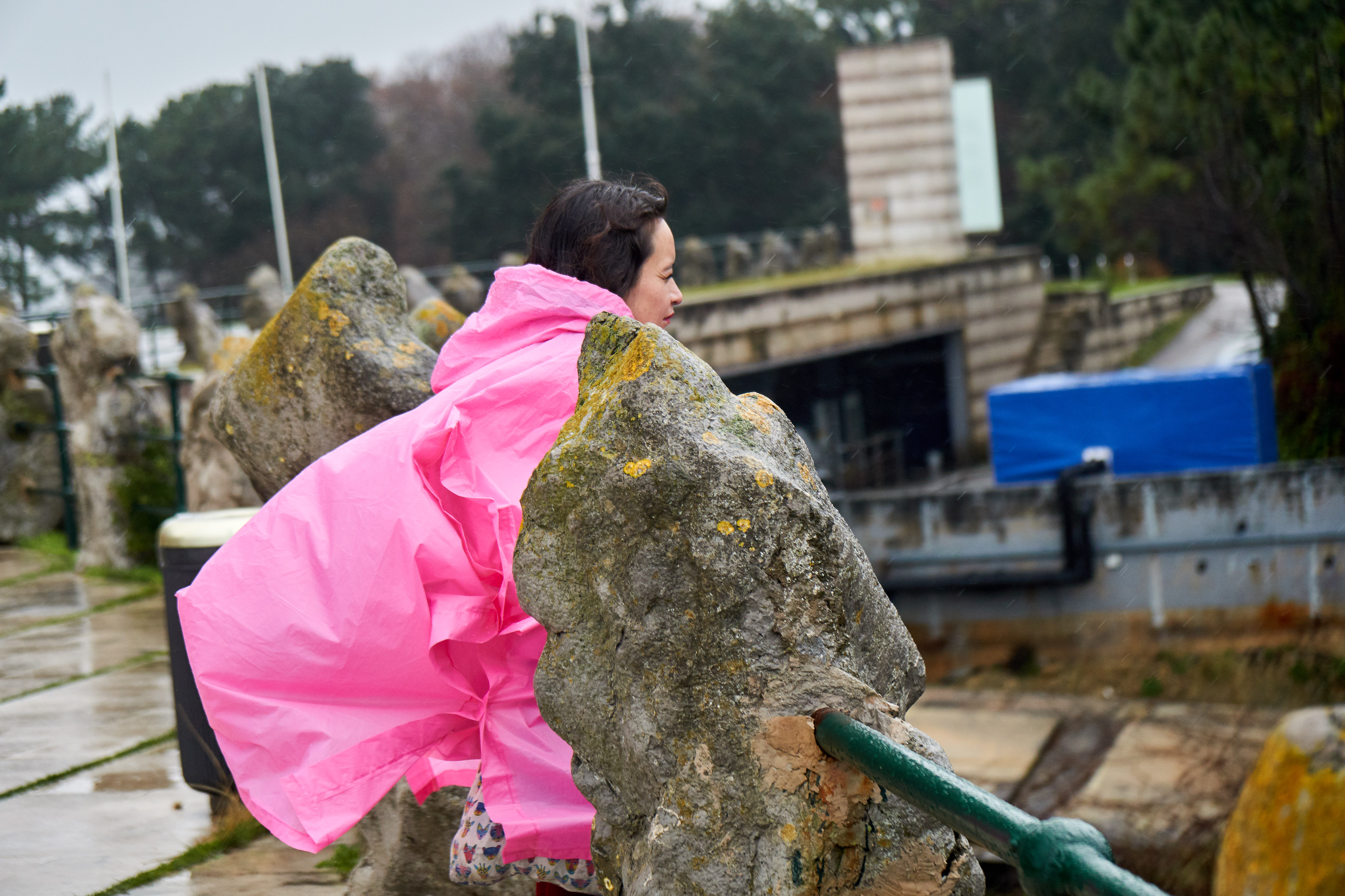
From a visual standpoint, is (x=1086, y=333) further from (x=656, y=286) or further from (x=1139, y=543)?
(x=656, y=286)

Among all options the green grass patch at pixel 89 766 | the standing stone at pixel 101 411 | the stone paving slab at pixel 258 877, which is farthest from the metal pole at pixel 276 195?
the stone paving slab at pixel 258 877

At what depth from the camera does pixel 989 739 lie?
11805mm

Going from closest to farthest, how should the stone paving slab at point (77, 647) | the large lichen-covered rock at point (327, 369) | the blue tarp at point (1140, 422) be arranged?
1. the large lichen-covered rock at point (327, 369)
2. the stone paving slab at point (77, 647)
3. the blue tarp at point (1140, 422)

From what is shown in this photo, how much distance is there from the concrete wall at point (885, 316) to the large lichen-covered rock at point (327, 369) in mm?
12149

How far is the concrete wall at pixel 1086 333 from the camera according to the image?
86.3ft

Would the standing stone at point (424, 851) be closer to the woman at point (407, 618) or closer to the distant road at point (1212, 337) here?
the woman at point (407, 618)

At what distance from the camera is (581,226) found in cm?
226

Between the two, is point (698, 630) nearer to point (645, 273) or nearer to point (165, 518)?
point (645, 273)

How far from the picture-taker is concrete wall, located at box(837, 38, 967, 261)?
24938mm

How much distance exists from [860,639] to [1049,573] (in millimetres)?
12805

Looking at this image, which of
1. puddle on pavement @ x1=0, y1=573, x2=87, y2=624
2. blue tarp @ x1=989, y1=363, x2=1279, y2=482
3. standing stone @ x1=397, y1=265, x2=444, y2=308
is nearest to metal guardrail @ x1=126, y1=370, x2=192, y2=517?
puddle on pavement @ x1=0, y1=573, x2=87, y2=624

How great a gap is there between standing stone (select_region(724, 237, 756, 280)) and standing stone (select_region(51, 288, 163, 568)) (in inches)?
538

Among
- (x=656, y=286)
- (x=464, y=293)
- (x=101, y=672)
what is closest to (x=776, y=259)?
(x=464, y=293)

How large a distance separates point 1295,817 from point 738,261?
20.9 meters
